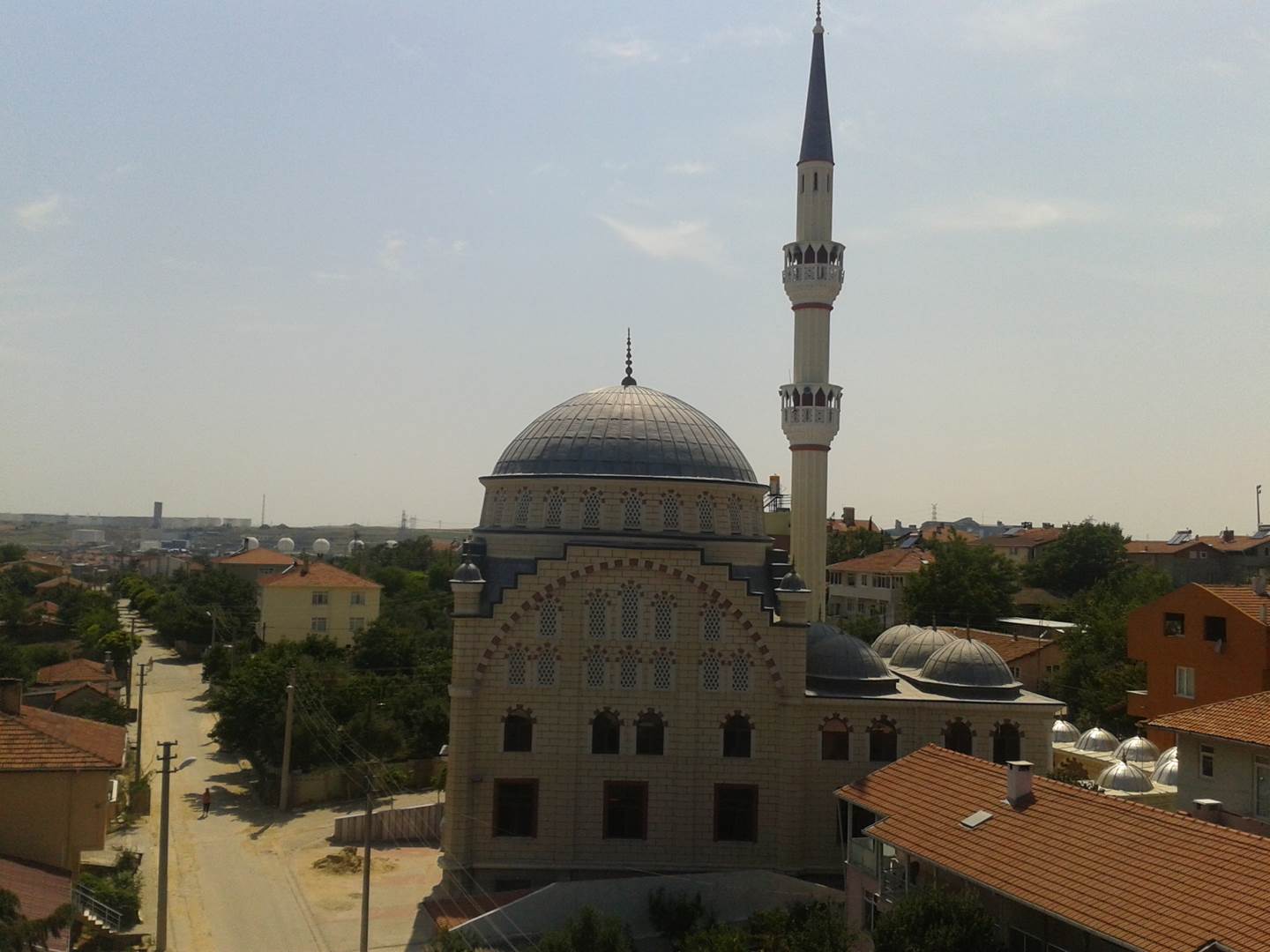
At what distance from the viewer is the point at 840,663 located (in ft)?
86.4

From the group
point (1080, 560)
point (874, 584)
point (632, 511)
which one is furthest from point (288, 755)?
point (1080, 560)

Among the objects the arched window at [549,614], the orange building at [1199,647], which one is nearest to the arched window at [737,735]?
the arched window at [549,614]

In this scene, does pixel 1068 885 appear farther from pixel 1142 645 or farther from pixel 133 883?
pixel 1142 645

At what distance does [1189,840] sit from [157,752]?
122 ft

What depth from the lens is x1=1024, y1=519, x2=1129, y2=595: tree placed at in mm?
73000

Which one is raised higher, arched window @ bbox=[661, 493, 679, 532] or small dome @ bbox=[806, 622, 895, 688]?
arched window @ bbox=[661, 493, 679, 532]

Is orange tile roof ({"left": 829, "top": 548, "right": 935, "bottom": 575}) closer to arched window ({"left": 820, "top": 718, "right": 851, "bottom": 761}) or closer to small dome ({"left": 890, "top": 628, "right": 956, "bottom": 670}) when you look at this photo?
small dome ({"left": 890, "top": 628, "right": 956, "bottom": 670})

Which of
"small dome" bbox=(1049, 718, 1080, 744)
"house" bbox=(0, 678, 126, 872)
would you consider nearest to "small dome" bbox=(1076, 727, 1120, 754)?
"small dome" bbox=(1049, 718, 1080, 744)

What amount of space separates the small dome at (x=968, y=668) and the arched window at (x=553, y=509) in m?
10.2

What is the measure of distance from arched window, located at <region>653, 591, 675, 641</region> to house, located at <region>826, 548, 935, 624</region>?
1542 inches

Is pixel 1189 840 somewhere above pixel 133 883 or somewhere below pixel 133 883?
above

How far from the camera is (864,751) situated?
2550 centimetres

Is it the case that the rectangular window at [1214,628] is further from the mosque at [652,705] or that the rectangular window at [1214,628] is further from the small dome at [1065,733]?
the mosque at [652,705]

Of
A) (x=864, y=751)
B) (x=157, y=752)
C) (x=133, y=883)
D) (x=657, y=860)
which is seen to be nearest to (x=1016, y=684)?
Answer: (x=864, y=751)
